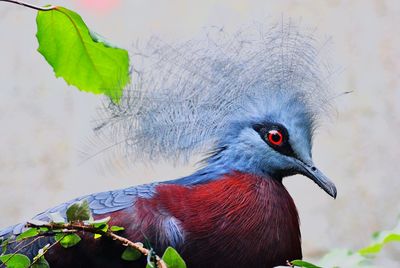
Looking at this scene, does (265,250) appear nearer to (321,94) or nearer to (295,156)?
(295,156)

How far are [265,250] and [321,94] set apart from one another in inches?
11.4

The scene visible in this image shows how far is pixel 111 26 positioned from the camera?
2.09 metres

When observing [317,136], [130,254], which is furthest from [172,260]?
[317,136]

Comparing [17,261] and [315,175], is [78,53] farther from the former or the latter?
[315,175]

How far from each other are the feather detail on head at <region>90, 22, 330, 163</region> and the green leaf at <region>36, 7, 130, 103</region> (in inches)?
11.0

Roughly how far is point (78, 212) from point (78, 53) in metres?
0.20

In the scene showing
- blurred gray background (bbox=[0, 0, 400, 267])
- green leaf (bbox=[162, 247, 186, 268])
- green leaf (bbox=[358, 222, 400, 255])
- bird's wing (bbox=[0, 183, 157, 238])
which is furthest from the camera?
blurred gray background (bbox=[0, 0, 400, 267])


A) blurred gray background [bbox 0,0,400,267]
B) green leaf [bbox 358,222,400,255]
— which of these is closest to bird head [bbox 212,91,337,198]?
green leaf [bbox 358,222,400,255]

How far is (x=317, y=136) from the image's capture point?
2.15 metres

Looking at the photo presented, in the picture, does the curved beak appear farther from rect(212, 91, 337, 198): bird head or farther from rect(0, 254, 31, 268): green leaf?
rect(0, 254, 31, 268): green leaf

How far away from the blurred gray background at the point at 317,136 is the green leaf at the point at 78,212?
3.80 feet

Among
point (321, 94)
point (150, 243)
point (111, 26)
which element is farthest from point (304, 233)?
point (150, 243)

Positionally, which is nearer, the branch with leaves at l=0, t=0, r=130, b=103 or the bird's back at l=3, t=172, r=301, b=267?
the branch with leaves at l=0, t=0, r=130, b=103

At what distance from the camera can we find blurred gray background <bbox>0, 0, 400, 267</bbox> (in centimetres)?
209
